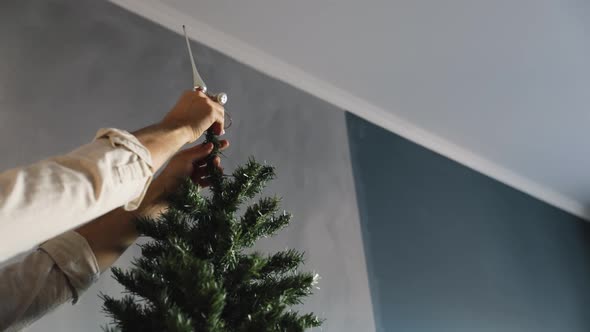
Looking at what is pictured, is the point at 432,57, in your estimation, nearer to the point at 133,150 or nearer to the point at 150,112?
the point at 150,112

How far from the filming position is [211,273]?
17.2 inches

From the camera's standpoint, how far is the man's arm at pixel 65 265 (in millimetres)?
528

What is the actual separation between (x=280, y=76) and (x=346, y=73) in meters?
0.22

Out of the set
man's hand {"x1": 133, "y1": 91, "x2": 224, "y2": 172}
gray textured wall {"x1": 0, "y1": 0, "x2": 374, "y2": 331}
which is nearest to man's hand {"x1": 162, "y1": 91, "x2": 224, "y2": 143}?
man's hand {"x1": 133, "y1": 91, "x2": 224, "y2": 172}

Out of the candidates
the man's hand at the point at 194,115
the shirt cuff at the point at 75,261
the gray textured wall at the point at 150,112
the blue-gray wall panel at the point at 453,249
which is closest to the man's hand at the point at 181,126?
the man's hand at the point at 194,115

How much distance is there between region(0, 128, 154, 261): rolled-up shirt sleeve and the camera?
1.16 ft

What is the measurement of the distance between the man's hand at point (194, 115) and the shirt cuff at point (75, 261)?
0.15 metres

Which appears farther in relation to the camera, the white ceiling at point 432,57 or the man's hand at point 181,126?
the white ceiling at point 432,57

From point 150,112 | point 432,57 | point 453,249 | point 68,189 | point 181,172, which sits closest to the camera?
point 68,189

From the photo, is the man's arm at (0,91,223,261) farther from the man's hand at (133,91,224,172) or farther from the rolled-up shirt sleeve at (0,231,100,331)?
the rolled-up shirt sleeve at (0,231,100,331)

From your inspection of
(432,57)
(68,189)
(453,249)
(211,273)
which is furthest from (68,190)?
(453,249)

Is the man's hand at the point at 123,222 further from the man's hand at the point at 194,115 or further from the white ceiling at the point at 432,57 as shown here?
the white ceiling at the point at 432,57

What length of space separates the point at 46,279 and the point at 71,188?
21 cm

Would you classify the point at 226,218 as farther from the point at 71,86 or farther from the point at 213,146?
the point at 71,86
